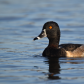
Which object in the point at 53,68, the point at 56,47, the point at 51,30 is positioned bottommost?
the point at 53,68

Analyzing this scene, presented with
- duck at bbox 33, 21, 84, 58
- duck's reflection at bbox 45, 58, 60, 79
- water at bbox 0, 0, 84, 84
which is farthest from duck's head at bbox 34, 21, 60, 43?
duck's reflection at bbox 45, 58, 60, 79

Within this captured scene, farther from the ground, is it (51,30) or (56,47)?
(51,30)

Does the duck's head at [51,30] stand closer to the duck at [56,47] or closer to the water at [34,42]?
the duck at [56,47]

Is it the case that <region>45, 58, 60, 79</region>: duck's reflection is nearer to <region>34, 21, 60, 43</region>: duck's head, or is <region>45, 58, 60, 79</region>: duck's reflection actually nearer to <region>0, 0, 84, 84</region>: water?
<region>0, 0, 84, 84</region>: water

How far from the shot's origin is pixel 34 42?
43.8ft

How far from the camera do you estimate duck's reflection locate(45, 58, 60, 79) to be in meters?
7.96

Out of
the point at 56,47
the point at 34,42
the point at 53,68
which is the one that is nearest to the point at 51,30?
the point at 56,47

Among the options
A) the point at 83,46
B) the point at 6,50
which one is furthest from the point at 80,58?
the point at 6,50

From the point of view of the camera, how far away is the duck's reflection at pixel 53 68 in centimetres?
796

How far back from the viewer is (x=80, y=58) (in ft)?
34.3

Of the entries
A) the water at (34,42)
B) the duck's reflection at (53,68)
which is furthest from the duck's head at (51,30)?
the duck's reflection at (53,68)

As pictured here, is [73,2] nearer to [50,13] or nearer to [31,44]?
[50,13]

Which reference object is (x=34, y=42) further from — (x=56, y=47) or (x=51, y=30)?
(x=51, y=30)

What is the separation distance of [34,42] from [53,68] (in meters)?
4.49
